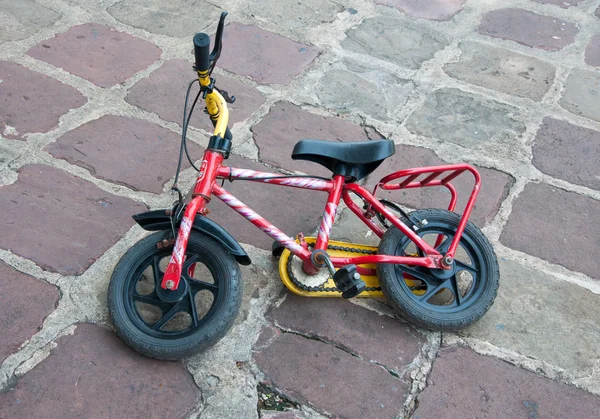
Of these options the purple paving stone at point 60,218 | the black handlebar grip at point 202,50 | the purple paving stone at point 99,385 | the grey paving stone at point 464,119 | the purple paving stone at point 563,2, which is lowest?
the purple paving stone at point 99,385

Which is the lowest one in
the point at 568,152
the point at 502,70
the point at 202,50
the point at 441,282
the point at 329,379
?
the point at 329,379

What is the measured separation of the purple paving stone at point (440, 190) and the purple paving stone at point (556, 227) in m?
0.08

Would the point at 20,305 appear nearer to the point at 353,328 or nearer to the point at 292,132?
the point at 353,328

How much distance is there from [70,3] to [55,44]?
37 centimetres

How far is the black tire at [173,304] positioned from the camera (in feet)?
5.21

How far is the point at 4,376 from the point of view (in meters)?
1.54

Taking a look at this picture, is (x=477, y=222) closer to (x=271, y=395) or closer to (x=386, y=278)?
(x=386, y=278)

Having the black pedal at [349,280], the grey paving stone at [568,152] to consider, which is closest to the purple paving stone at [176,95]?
the black pedal at [349,280]

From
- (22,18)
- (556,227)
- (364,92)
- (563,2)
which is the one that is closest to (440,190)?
(556,227)

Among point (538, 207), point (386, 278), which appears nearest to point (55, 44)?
point (386, 278)

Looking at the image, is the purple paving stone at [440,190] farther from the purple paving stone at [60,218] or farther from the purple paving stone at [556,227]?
the purple paving stone at [60,218]

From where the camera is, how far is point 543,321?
184cm

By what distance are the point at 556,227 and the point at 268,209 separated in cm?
98

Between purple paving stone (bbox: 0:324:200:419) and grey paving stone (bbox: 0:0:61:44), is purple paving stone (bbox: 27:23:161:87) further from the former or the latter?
purple paving stone (bbox: 0:324:200:419)
